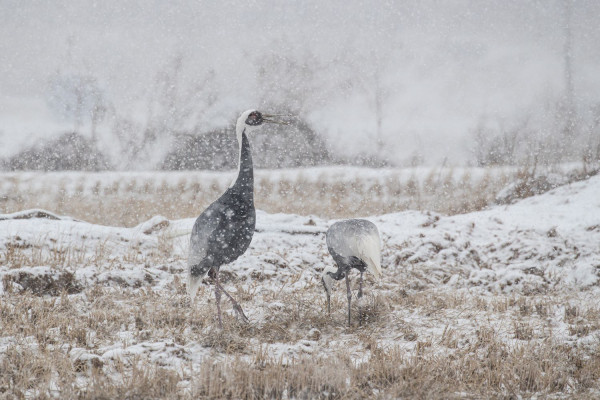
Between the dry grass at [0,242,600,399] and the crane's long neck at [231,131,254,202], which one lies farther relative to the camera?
the crane's long neck at [231,131,254,202]

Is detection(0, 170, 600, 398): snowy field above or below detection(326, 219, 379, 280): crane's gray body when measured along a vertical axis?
below

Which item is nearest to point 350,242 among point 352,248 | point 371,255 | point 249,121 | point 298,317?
point 352,248

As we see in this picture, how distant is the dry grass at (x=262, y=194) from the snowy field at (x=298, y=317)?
4694 millimetres

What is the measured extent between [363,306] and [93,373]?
3.05 metres

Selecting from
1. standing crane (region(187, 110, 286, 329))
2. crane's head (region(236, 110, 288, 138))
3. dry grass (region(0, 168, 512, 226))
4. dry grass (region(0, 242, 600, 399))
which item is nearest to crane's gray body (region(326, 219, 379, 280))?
dry grass (region(0, 242, 600, 399))

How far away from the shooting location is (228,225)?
4164 millimetres

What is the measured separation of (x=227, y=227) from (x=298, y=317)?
4.23 ft

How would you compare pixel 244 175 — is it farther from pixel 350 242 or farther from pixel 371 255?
pixel 371 255

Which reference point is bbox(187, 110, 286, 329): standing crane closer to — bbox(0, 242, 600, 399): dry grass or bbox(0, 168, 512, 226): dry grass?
bbox(0, 242, 600, 399): dry grass

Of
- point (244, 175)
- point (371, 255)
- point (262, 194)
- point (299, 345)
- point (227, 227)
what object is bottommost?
point (299, 345)

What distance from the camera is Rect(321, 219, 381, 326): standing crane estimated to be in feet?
14.5

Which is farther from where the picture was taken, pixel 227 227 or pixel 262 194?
pixel 262 194

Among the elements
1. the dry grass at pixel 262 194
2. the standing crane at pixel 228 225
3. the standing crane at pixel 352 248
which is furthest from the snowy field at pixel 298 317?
the dry grass at pixel 262 194

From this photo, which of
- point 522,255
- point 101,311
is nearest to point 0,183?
point 101,311
